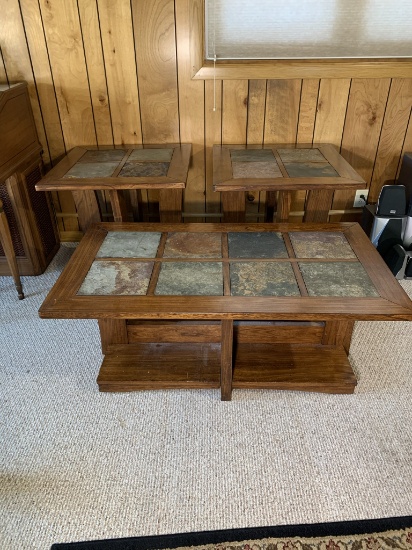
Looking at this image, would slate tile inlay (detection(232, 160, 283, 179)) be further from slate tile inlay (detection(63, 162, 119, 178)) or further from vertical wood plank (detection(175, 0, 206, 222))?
slate tile inlay (detection(63, 162, 119, 178))

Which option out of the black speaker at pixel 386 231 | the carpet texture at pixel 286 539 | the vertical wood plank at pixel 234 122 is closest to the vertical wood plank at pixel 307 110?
the vertical wood plank at pixel 234 122

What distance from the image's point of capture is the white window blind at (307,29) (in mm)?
2018

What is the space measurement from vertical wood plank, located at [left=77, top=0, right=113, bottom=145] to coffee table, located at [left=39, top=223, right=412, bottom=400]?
70 centimetres

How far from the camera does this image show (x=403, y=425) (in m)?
1.49

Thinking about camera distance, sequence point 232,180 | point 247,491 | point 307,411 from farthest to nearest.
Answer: point 232,180, point 307,411, point 247,491

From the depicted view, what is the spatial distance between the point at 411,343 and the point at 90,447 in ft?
4.46

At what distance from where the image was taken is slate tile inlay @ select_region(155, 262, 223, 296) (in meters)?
1.41

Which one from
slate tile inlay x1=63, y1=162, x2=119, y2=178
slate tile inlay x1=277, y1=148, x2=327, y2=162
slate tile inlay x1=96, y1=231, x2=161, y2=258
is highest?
slate tile inlay x1=63, y1=162, x2=119, y2=178

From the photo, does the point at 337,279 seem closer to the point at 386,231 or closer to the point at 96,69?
the point at 386,231

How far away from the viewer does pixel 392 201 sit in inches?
84.1

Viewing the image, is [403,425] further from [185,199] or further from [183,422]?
[185,199]

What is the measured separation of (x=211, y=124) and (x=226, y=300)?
1215 millimetres

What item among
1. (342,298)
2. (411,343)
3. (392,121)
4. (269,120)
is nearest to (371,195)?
(392,121)

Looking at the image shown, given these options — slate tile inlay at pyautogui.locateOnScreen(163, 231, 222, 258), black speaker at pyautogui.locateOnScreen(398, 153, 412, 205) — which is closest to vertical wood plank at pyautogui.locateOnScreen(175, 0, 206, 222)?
slate tile inlay at pyautogui.locateOnScreen(163, 231, 222, 258)
